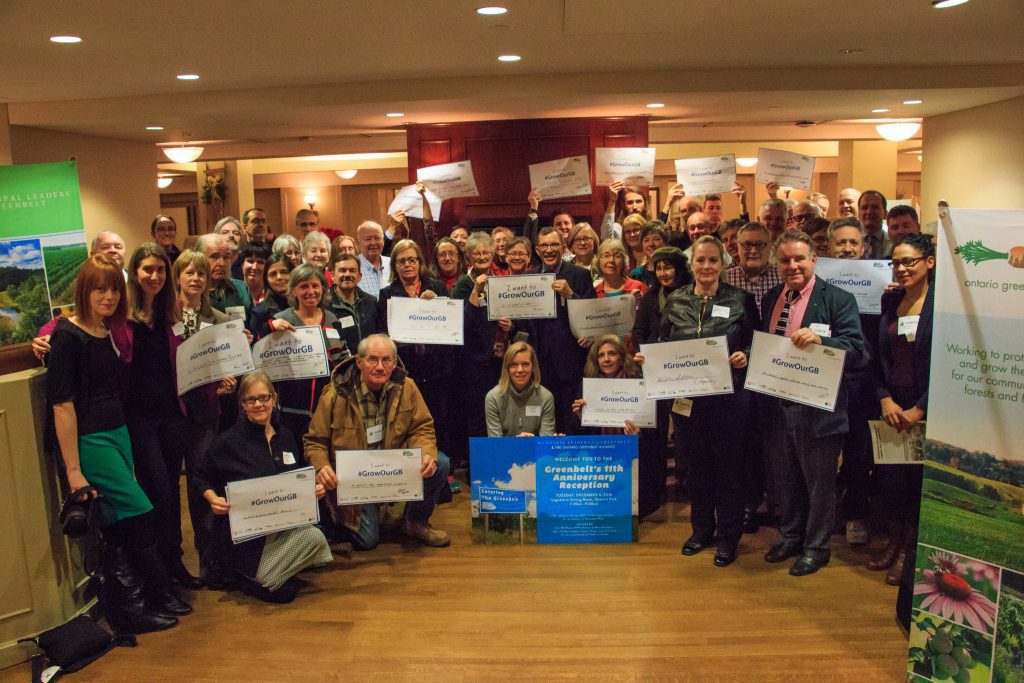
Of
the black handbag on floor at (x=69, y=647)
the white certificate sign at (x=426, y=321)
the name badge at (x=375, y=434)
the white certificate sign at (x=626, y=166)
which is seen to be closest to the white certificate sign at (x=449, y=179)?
the white certificate sign at (x=626, y=166)

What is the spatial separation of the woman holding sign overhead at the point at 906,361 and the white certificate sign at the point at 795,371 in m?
0.30

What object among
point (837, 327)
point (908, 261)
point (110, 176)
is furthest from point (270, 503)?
point (110, 176)

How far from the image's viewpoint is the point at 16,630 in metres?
3.39

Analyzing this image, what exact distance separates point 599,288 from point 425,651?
2.55m

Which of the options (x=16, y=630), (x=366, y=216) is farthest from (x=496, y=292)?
(x=366, y=216)

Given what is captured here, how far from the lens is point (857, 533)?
14.5 ft

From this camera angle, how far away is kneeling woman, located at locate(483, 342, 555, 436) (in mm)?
4629

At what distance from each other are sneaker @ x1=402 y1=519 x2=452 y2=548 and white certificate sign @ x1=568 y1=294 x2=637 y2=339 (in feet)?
4.73

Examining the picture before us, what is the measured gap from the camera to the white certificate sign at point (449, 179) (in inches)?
267

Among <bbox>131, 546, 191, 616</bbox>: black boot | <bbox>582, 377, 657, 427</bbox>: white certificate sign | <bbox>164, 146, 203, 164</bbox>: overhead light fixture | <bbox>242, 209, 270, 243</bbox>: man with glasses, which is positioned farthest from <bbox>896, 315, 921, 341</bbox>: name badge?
<bbox>164, 146, 203, 164</bbox>: overhead light fixture

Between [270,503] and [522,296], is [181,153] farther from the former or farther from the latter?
[270,503]

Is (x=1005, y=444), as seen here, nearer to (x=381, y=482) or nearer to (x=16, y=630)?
(x=381, y=482)

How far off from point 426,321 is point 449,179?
2163 mm

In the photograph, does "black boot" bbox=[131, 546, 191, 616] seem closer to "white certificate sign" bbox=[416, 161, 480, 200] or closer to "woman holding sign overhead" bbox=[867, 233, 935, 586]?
"woman holding sign overhead" bbox=[867, 233, 935, 586]
